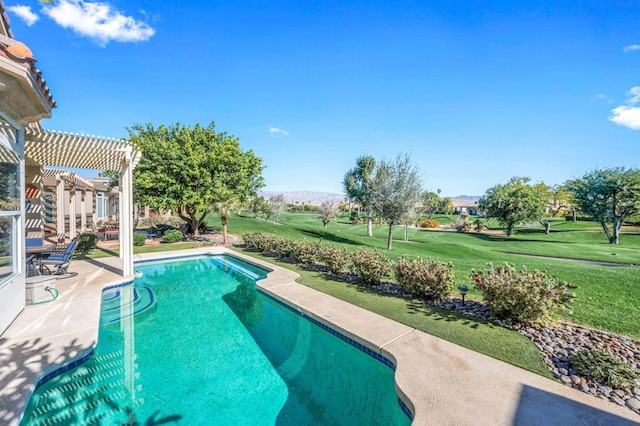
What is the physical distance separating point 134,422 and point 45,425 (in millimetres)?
977

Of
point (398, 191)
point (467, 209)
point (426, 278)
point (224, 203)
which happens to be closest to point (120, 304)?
point (426, 278)

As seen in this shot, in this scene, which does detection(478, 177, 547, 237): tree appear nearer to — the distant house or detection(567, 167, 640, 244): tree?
detection(567, 167, 640, 244): tree

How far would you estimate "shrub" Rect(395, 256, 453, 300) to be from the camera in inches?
253

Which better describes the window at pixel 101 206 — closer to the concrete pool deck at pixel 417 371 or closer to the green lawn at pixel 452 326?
the concrete pool deck at pixel 417 371

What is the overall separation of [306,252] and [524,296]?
7.06 m

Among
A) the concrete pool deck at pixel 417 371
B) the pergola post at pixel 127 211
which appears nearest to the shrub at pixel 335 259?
the concrete pool deck at pixel 417 371

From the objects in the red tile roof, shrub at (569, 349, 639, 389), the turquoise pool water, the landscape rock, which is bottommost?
the turquoise pool water

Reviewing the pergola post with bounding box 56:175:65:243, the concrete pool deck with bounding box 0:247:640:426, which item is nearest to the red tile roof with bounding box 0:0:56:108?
the concrete pool deck with bounding box 0:247:640:426

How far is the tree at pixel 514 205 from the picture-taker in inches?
1191

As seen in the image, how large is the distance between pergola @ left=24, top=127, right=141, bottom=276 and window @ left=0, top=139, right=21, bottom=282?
64.8 inches

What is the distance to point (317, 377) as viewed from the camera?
4.41 m

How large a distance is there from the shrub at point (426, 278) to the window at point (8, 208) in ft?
26.7

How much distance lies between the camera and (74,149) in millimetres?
8109

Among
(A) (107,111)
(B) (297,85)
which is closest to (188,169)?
(A) (107,111)
